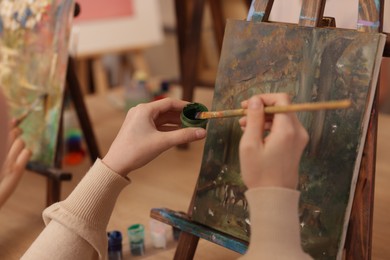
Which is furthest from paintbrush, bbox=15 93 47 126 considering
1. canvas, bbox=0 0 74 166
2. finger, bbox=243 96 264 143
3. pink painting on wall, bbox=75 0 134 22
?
pink painting on wall, bbox=75 0 134 22

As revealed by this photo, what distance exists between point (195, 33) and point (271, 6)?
1.33m

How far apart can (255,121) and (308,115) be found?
0.24m

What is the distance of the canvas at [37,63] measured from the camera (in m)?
1.99

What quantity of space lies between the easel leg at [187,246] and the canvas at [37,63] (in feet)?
2.46

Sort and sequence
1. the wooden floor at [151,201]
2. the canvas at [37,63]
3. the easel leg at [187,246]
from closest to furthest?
the easel leg at [187,246] < the wooden floor at [151,201] < the canvas at [37,63]

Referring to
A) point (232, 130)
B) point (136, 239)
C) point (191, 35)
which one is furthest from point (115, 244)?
point (191, 35)

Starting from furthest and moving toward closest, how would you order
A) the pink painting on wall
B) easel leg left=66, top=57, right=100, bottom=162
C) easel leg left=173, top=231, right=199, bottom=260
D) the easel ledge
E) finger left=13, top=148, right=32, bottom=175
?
1. the pink painting on wall
2. easel leg left=66, top=57, right=100, bottom=162
3. finger left=13, top=148, right=32, bottom=175
4. easel leg left=173, top=231, right=199, bottom=260
5. the easel ledge

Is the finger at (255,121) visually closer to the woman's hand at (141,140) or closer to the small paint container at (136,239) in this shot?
the woman's hand at (141,140)

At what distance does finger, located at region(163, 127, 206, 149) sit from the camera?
3.83ft

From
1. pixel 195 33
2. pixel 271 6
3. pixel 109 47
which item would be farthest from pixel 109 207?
pixel 109 47

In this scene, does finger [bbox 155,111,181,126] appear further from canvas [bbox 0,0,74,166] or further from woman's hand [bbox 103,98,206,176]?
canvas [bbox 0,0,74,166]

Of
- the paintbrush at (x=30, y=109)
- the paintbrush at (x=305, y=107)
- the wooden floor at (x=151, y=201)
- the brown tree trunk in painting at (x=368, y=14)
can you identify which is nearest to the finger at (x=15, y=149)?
the paintbrush at (x=30, y=109)

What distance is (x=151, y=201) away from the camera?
209 centimetres

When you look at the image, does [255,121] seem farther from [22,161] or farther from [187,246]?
[22,161]
